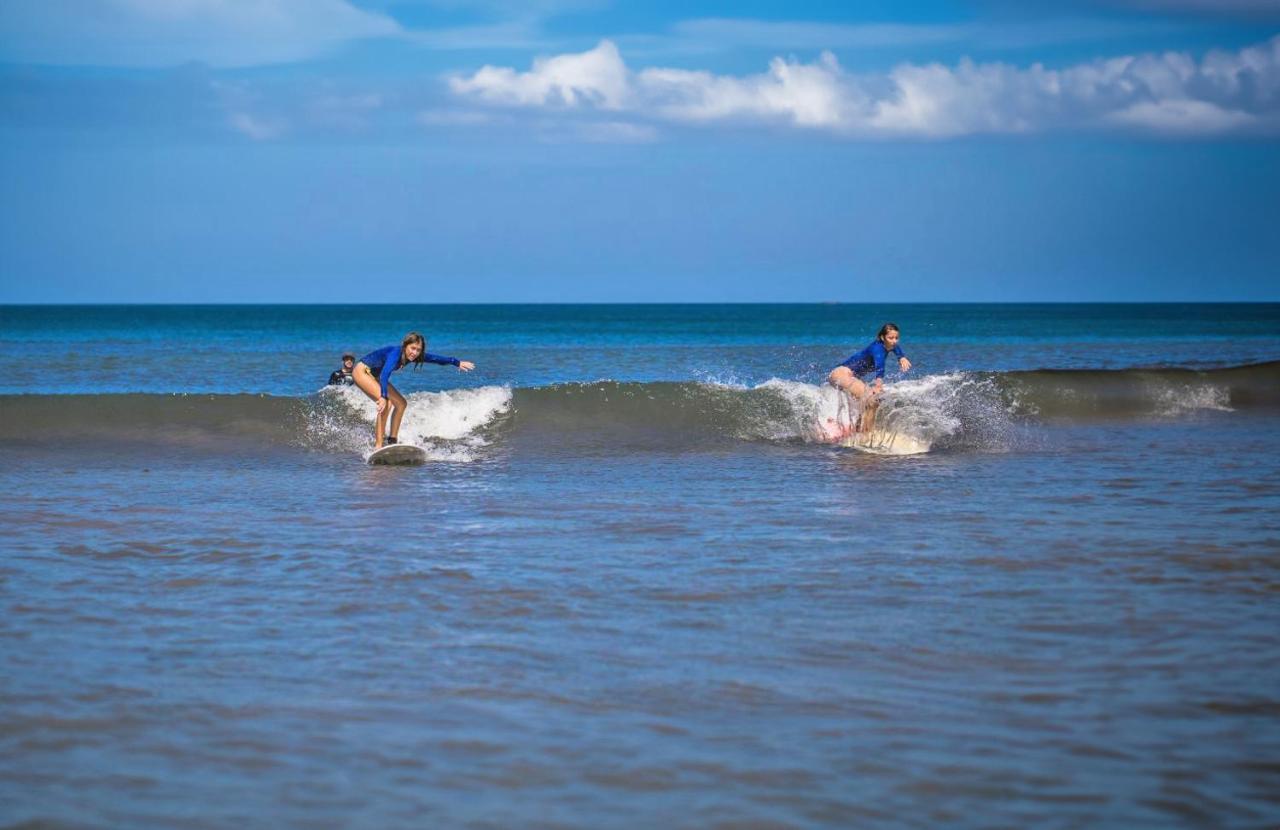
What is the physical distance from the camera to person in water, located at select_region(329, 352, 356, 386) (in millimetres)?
19102

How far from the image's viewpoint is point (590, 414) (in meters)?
19.9

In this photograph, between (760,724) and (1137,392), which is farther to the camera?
(1137,392)

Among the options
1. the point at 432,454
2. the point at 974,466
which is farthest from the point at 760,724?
the point at 432,454

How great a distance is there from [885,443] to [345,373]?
30.6 ft

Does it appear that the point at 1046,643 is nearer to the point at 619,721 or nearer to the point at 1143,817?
the point at 1143,817

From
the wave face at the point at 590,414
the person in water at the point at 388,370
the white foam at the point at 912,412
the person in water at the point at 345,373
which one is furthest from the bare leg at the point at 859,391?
the person in water at the point at 345,373

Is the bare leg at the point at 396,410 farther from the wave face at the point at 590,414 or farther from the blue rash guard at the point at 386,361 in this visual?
the wave face at the point at 590,414

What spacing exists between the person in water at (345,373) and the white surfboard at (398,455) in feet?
10.2

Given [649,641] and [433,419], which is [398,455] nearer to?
[433,419]

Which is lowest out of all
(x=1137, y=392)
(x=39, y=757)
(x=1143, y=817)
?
(x=39, y=757)

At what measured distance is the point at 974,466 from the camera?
541 inches

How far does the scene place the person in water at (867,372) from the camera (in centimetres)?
1597

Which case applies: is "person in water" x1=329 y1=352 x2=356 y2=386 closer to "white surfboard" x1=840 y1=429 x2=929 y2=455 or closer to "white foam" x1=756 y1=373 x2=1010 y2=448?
"white foam" x1=756 y1=373 x2=1010 y2=448

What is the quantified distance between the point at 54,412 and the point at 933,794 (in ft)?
61.5
